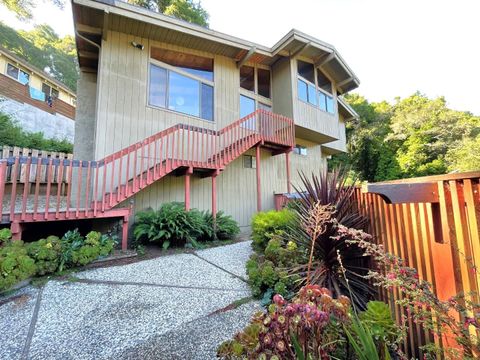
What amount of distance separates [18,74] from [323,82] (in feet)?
58.3

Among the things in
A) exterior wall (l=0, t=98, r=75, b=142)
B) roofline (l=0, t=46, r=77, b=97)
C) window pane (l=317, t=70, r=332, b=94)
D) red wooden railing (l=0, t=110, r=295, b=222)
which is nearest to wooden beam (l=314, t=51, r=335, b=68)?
window pane (l=317, t=70, r=332, b=94)

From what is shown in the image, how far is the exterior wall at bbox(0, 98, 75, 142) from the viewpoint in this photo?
11.6 m

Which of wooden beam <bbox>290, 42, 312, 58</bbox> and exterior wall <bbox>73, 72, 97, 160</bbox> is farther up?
wooden beam <bbox>290, 42, 312, 58</bbox>

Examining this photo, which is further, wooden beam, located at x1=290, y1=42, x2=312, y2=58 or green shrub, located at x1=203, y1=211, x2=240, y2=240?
wooden beam, located at x1=290, y1=42, x2=312, y2=58

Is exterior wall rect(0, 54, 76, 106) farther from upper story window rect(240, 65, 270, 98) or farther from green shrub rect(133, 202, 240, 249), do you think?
green shrub rect(133, 202, 240, 249)

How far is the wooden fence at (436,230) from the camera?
5.27ft

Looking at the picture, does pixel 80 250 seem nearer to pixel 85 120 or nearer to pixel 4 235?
pixel 4 235

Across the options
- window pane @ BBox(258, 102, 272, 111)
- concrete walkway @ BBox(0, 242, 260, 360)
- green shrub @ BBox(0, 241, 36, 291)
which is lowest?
concrete walkway @ BBox(0, 242, 260, 360)

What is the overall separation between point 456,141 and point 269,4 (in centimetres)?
1738

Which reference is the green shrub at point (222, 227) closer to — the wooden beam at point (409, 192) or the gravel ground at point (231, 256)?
the gravel ground at point (231, 256)

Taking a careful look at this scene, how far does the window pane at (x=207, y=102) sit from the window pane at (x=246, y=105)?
1.58 meters

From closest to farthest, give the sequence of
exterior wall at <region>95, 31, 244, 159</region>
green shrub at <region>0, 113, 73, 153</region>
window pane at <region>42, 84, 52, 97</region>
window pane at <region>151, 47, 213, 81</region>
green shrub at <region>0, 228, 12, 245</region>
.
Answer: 1. green shrub at <region>0, 228, 12, 245</region>
2. exterior wall at <region>95, 31, 244, 159</region>
3. window pane at <region>151, 47, 213, 81</region>
4. green shrub at <region>0, 113, 73, 153</region>
5. window pane at <region>42, 84, 52, 97</region>

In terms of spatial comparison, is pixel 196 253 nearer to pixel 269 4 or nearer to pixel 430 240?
pixel 430 240

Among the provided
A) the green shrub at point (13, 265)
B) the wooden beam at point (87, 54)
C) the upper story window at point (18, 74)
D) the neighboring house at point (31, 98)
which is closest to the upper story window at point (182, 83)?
the wooden beam at point (87, 54)
